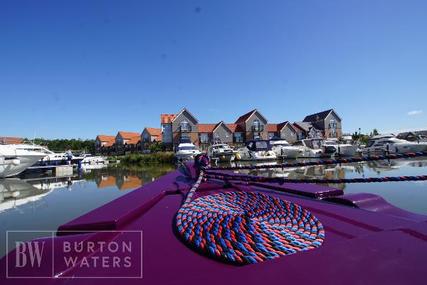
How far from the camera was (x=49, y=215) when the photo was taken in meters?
5.70

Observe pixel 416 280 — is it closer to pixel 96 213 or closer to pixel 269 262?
pixel 269 262

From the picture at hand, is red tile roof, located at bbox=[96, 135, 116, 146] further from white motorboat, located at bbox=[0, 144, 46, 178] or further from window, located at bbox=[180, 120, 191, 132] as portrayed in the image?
white motorboat, located at bbox=[0, 144, 46, 178]

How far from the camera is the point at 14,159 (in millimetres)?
16500

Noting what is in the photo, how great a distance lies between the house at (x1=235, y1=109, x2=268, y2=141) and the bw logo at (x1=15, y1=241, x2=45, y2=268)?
4190 centimetres

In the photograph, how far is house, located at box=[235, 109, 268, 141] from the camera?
42.8m

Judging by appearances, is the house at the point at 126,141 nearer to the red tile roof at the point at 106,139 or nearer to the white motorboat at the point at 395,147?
the red tile roof at the point at 106,139

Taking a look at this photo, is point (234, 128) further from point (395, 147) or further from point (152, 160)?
point (395, 147)

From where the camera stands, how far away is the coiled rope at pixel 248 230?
1.21 metres

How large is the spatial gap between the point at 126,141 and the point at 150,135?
1043 cm

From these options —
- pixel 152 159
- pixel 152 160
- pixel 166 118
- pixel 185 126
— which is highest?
pixel 166 118

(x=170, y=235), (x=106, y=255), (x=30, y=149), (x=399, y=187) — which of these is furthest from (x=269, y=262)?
(x=30, y=149)

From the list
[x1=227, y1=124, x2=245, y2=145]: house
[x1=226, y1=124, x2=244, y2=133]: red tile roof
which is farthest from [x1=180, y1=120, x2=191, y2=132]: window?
[x1=226, y1=124, x2=244, y2=133]: red tile roof

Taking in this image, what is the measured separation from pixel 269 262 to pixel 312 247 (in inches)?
11.4

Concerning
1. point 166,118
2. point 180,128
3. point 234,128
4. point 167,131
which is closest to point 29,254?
point 180,128
